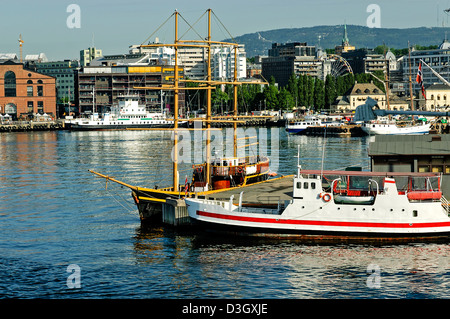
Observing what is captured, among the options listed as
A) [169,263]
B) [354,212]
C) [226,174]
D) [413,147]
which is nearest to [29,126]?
[226,174]

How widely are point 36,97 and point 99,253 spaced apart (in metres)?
165

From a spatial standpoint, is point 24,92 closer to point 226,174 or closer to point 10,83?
point 10,83

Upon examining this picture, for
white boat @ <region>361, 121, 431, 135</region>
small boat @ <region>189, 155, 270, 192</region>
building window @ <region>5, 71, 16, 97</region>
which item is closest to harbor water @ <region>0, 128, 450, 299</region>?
small boat @ <region>189, 155, 270, 192</region>

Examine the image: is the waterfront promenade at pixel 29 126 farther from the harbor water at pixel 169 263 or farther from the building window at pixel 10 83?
the harbor water at pixel 169 263

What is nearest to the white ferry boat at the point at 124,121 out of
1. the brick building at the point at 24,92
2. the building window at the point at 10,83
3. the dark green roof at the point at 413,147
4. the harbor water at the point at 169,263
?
the brick building at the point at 24,92

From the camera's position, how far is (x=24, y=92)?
635 feet

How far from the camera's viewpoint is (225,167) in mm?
51062

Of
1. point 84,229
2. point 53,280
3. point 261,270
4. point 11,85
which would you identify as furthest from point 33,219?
point 11,85

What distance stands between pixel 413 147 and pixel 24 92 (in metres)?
165

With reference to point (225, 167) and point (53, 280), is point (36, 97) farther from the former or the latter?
point (53, 280)

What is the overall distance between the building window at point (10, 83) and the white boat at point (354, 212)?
163071 millimetres

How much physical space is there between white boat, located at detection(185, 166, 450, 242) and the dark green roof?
2.44 meters

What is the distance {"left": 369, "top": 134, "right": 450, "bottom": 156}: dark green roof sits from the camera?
141 ft

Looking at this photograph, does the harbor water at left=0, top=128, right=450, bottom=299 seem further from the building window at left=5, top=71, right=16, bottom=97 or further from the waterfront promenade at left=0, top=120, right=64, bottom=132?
the building window at left=5, top=71, right=16, bottom=97
